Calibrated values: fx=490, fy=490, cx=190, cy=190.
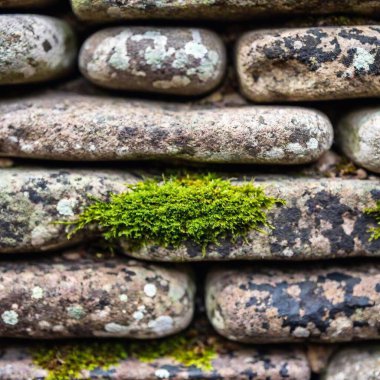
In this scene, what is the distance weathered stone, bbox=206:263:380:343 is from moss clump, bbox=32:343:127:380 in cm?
51

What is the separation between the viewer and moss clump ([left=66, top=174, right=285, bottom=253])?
6.44ft

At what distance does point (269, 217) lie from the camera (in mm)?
1993

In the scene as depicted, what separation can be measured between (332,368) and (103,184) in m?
1.29

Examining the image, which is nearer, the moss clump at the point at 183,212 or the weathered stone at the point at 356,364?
the moss clump at the point at 183,212

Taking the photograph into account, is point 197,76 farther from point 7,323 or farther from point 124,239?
point 7,323

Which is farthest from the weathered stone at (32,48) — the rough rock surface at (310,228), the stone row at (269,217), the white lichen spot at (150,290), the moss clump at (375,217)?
the moss clump at (375,217)

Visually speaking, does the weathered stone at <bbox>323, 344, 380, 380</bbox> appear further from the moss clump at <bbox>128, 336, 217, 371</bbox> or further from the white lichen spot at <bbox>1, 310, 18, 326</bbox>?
the white lichen spot at <bbox>1, 310, 18, 326</bbox>

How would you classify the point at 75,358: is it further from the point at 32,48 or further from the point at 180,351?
the point at 32,48

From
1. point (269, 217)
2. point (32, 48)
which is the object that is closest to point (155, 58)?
point (32, 48)

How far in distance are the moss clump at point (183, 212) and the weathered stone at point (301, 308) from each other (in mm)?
270

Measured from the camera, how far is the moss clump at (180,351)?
84.7 inches

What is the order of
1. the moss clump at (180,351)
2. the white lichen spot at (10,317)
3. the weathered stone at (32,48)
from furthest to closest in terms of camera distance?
the moss clump at (180,351) → the white lichen spot at (10,317) → the weathered stone at (32,48)

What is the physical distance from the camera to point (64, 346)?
7.18 feet

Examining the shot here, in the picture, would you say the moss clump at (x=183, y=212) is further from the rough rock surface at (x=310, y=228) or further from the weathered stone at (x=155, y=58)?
the weathered stone at (x=155, y=58)
